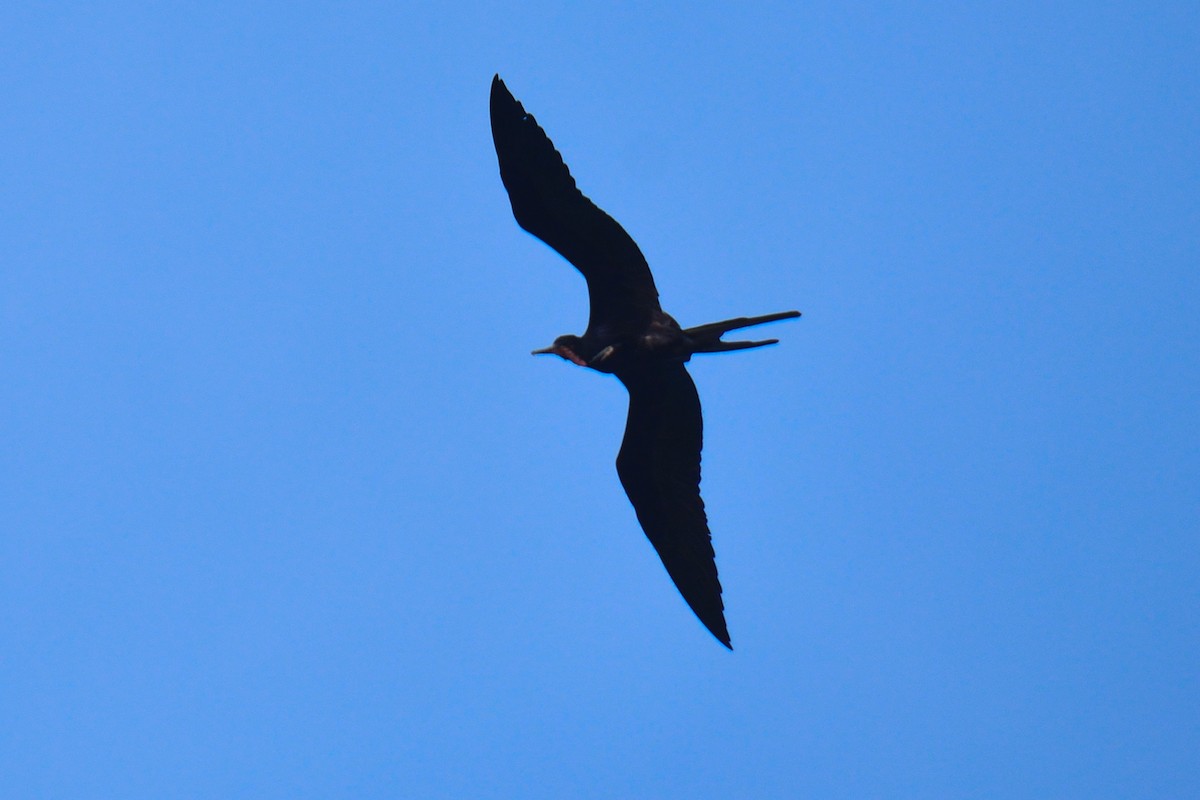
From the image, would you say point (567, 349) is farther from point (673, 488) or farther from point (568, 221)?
point (673, 488)

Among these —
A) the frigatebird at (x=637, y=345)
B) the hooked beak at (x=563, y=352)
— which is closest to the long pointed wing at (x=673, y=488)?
the frigatebird at (x=637, y=345)

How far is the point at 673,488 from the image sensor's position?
12.8 meters

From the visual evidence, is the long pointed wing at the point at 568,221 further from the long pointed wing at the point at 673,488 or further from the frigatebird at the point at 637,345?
the long pointed wing at the point at 673,488

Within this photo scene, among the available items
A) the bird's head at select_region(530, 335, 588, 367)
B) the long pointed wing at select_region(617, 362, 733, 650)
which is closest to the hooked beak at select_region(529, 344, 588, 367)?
the bird's head at select_region(530, 335, 588, 367)

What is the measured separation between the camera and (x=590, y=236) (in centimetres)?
1169

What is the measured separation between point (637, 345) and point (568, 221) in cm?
134

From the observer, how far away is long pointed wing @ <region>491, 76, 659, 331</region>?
1115cm

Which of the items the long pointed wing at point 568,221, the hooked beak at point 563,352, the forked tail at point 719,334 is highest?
the long pointed wing at point 568,221

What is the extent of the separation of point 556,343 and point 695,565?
2.62 metres

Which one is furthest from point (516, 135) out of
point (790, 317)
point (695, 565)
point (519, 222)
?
point (695, 565)

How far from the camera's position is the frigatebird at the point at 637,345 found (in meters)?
11.3

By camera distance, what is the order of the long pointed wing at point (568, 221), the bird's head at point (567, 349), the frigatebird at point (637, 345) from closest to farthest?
1. the long pointed wing at point (568, 221)
2. the frigatebird at point (637, 345)
3. the bird's head at point (567, 349)

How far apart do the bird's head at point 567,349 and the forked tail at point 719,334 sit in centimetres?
121

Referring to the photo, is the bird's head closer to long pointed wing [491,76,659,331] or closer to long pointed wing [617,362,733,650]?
long pointed wing [491,76,659,331]
